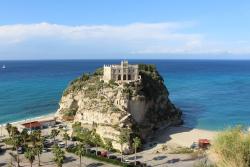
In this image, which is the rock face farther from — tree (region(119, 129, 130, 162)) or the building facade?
the building facade

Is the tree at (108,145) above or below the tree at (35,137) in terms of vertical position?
below

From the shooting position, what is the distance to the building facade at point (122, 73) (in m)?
81.6

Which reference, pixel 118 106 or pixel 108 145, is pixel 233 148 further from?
pixel 118 106

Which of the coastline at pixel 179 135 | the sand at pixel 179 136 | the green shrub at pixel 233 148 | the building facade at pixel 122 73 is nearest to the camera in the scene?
the green shrub at pixel 233 148

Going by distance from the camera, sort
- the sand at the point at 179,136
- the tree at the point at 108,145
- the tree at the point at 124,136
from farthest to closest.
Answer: the sand at the point at 179,136 → the tree at the point at 108,145 → the tree at the point at 124,136

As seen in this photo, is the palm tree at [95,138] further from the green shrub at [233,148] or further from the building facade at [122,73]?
the green shrub at [233,148]

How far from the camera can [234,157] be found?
39.1m

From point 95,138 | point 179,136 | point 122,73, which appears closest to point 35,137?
point 95,138

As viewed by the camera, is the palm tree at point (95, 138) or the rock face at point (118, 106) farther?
the rock face at point (118, 106)

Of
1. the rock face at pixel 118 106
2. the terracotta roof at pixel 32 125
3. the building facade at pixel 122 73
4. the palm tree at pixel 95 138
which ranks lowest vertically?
the palm tree at pixel 95 138

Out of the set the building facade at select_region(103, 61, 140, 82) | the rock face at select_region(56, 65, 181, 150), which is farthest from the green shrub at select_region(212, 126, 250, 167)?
the building facade at select_region(103, 61, 140, 82)

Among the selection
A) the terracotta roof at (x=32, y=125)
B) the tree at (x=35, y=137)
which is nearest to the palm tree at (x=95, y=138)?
the tree at (x=35, y=137)

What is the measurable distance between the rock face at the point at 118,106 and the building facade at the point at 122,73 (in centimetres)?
199

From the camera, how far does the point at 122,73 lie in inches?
3228
